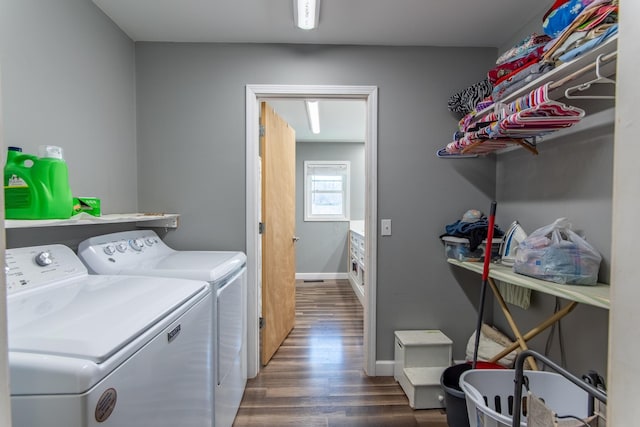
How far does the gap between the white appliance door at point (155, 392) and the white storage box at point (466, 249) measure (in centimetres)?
155

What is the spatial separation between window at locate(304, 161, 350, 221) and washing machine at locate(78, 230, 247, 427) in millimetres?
3277

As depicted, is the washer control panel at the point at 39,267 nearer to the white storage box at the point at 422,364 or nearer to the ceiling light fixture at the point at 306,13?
the ceiling light fixture at the point at 306,13

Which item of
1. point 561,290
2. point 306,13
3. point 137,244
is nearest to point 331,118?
point 306,13

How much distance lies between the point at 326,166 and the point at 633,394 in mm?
4776

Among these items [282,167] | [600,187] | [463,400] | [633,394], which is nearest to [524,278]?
[600,187]

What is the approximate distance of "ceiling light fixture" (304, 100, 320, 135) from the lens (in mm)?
3037

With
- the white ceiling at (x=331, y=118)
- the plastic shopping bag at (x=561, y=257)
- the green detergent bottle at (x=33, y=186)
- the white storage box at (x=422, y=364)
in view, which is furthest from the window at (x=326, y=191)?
the green detergent bottle at (x=33, y=186)

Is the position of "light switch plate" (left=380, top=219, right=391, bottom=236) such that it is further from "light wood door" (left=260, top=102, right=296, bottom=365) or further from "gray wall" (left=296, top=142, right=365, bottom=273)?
"gray wall" (left=296, top=142, right=365, bottom=273)

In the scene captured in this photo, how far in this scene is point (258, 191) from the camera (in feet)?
7.11

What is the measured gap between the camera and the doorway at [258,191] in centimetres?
208

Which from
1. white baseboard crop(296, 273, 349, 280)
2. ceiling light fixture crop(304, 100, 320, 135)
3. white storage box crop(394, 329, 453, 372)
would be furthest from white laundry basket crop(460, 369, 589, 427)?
Result: white baseboard crop(296, 273, 349, 280)

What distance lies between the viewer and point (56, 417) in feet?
2.13

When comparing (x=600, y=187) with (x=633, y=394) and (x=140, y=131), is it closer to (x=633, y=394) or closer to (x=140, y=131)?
(x=633, y=394)

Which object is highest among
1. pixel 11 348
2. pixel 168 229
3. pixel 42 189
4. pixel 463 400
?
pixel 42 189
